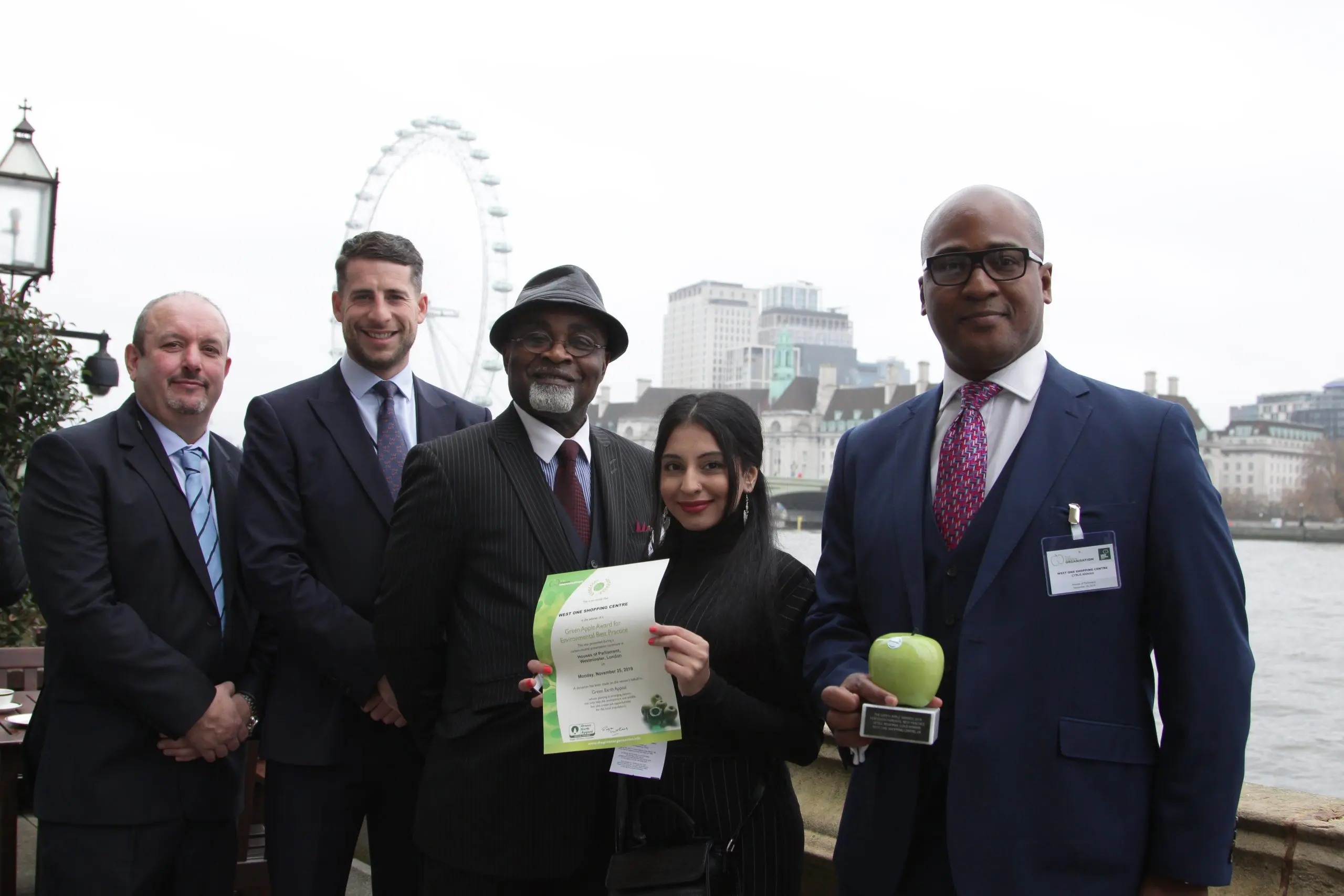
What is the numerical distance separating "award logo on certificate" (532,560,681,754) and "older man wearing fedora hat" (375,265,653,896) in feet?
0.86

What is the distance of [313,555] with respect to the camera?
2818 mm

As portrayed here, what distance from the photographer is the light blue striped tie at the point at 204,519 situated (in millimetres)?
2887

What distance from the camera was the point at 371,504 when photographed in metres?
2.84

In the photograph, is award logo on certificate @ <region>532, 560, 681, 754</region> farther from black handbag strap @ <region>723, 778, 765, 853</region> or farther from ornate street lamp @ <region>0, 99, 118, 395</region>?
ornate street lamp @ <region>0, 99, 118, 395</region>

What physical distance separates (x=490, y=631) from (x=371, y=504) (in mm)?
633

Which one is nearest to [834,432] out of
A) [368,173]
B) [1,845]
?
[368,173]

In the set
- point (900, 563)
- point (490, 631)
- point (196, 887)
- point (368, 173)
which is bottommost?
point (196, 887)

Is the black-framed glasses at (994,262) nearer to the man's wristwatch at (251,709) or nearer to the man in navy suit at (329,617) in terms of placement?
the man in navy suit at (329,617)

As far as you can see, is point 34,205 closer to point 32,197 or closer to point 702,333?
point 32,197

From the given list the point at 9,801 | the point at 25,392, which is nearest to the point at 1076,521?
the point at 9,801

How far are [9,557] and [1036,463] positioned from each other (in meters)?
3.23

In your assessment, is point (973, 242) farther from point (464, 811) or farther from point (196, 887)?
point (196, 887)

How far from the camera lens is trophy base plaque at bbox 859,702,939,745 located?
1.74m

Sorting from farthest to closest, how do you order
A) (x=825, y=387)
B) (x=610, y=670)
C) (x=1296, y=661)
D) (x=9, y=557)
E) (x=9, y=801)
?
(x=825, y=387), (x=1296, y=661), (x=9, y=801), (x=9, y=557), (x=610, y=670)
